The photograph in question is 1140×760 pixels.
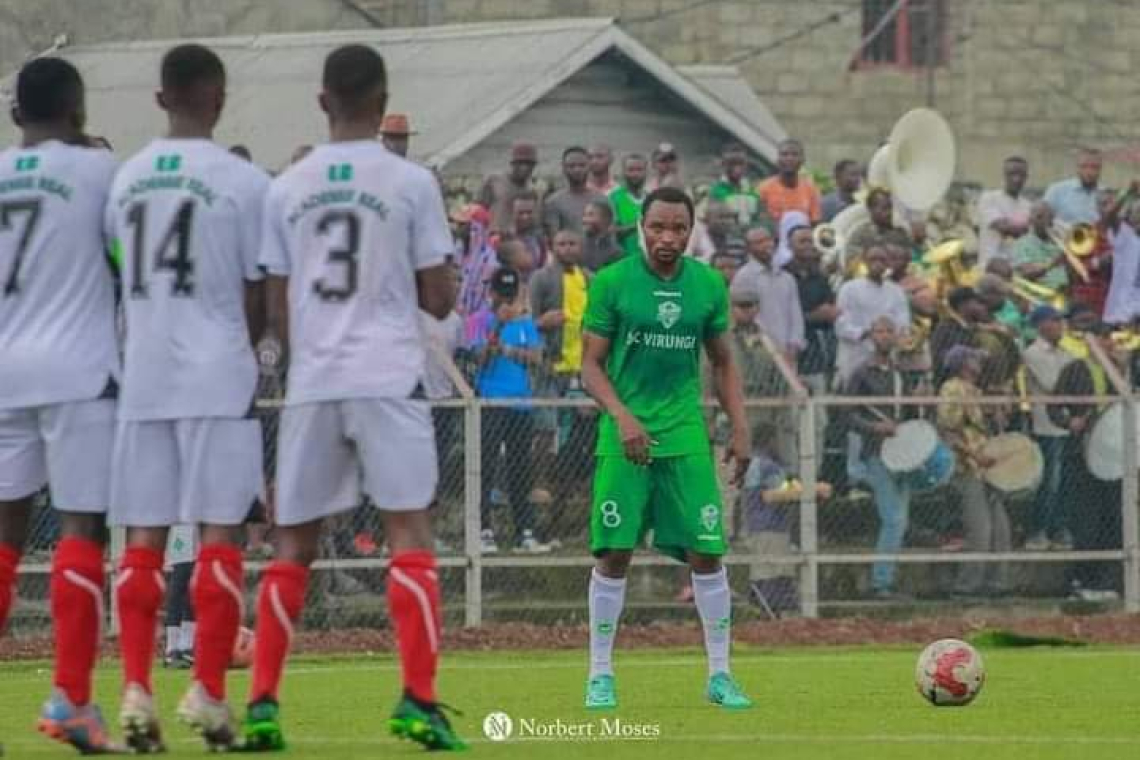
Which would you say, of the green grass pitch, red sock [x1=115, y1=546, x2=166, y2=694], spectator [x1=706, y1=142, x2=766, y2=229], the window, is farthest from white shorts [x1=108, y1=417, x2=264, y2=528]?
the window

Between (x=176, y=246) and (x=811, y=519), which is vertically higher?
(x=176, y=246)

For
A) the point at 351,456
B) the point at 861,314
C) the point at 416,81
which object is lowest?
the point at 351,456

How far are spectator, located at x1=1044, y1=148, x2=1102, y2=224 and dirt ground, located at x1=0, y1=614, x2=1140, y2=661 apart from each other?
5.98m

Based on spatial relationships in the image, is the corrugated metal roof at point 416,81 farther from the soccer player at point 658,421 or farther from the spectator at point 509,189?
the soccer player at point 658,421

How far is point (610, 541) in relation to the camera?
1561 cm

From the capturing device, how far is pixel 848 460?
2436cm

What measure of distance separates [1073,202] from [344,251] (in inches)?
730

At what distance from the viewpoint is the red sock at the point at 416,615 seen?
1156 centimetres

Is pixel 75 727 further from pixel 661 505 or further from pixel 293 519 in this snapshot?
pixel 661 505

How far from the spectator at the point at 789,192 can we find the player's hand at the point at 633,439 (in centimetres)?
1269

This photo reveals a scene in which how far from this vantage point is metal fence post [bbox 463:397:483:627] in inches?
904

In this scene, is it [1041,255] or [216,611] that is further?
[1041,255]

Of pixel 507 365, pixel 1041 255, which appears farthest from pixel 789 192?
pixel 507 365

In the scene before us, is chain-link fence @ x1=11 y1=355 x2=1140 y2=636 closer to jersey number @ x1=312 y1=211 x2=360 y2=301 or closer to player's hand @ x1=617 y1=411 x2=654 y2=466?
player's hand @ x1=617 y1=411 x2=654 y2=466
